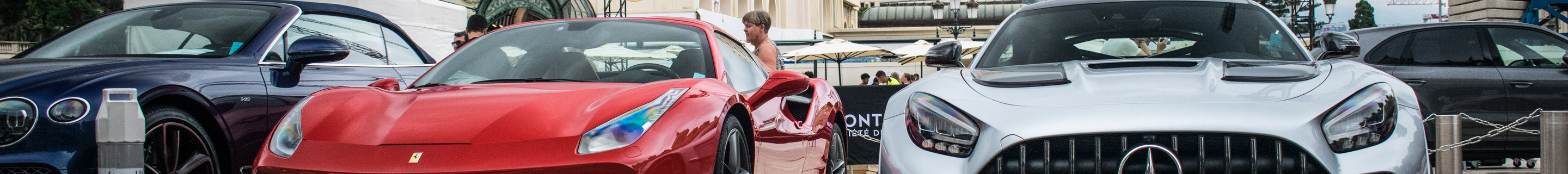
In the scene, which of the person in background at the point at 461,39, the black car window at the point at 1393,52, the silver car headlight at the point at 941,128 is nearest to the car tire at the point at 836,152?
the silver car headlight at the point at 941,128

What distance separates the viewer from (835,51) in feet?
63.2

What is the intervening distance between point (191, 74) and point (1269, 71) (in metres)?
3.33

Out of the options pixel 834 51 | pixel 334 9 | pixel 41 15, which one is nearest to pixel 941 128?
pixel 334 9

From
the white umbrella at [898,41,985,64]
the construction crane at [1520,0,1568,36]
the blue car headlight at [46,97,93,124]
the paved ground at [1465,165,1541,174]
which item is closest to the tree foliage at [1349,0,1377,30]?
the construction crane at [1520,0,1568,36]

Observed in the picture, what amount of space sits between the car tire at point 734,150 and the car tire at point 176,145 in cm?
175

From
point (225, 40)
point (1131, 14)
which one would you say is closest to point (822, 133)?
point (1131, 14)

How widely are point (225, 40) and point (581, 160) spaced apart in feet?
7.82

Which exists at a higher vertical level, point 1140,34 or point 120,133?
point 1140,34

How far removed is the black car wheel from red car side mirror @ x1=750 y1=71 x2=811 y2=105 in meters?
0.83

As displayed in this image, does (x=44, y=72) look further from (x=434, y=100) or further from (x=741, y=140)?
(x=741, y=140)

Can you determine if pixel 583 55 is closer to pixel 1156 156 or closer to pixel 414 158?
pixel 414 158

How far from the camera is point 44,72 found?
328 cm

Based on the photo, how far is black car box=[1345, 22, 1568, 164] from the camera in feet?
18.7

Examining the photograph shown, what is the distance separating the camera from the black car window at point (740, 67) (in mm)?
3783
